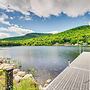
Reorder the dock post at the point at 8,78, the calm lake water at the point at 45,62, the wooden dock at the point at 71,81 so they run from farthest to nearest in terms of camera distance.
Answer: the calm lake water at the point at 45,62 < the wooden dock at the point at 71,81 < the dock post at the point at 8,78

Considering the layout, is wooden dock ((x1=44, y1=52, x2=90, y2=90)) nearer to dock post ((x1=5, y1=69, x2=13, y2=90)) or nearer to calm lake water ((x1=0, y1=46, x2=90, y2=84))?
dock post ((x1=5, y1=69, x2=13, y2=90))

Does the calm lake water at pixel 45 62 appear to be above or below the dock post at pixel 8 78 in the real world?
below

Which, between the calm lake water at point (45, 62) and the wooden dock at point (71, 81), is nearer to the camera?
the wooden dock at point (71, 81)

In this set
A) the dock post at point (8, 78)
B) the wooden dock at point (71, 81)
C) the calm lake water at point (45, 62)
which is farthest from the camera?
the calm lake water at point (45, 62)

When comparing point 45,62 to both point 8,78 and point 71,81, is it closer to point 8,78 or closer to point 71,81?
point 71,81

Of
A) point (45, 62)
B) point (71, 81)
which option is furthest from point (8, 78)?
point (45, 62)

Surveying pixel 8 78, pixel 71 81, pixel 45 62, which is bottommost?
pixel 45 62

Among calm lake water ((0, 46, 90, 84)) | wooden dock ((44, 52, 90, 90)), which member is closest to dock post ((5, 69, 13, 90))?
wooden dock ((44, 52, 90, 90))

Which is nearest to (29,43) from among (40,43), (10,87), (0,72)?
(40,43)

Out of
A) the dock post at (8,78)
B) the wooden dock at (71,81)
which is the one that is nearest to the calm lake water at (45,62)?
the wooden dock at (71,81)

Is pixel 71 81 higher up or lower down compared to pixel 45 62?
higher up

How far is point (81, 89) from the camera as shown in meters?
5.91

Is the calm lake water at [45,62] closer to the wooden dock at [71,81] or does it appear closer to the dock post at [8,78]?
the wooden dock at [71,81]

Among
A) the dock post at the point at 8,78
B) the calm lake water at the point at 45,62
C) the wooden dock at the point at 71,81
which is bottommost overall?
the calm lake water at the point at 45,62
